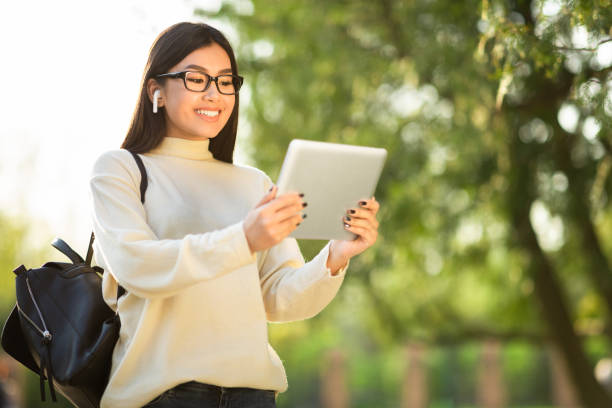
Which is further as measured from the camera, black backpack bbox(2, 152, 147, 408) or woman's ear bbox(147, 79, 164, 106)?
woman's ear bbox(147, 79, 164, 106)

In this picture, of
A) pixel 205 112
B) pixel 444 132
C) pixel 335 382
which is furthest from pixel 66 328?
pixel 335 382

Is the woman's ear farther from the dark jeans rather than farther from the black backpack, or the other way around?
the dark jeans

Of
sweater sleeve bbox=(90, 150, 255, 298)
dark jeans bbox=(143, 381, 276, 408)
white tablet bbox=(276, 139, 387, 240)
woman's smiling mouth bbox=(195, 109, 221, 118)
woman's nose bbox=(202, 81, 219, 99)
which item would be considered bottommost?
dark jeans bbox=(143, 381, 276, 408)

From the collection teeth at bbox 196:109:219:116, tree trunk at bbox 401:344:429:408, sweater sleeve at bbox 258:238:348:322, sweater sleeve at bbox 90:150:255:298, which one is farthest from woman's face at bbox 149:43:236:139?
tree trunk at bbox 401:344:429:408

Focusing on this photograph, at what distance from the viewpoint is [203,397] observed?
195cm

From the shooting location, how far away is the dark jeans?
194 cm

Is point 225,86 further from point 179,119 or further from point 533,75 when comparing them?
point 533,75

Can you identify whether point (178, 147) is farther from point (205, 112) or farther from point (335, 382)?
point (335, 382)

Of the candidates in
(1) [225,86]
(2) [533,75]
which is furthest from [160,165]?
(2) [533,75]

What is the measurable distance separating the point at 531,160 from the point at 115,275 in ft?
21.4

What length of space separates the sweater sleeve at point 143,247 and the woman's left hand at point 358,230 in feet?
1.00

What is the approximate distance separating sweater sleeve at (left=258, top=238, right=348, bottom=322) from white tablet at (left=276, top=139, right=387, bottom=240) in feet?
0.57

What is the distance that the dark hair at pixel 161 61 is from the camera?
215 cm

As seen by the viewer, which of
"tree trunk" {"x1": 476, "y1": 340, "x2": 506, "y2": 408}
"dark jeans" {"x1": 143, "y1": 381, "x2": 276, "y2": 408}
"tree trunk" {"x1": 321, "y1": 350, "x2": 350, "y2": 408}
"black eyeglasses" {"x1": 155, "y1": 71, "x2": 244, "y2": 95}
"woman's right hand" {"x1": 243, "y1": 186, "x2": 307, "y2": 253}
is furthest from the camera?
"tree trunk" {"x1": 321, "y1": 350, "x2": 350, "y2": 408}
